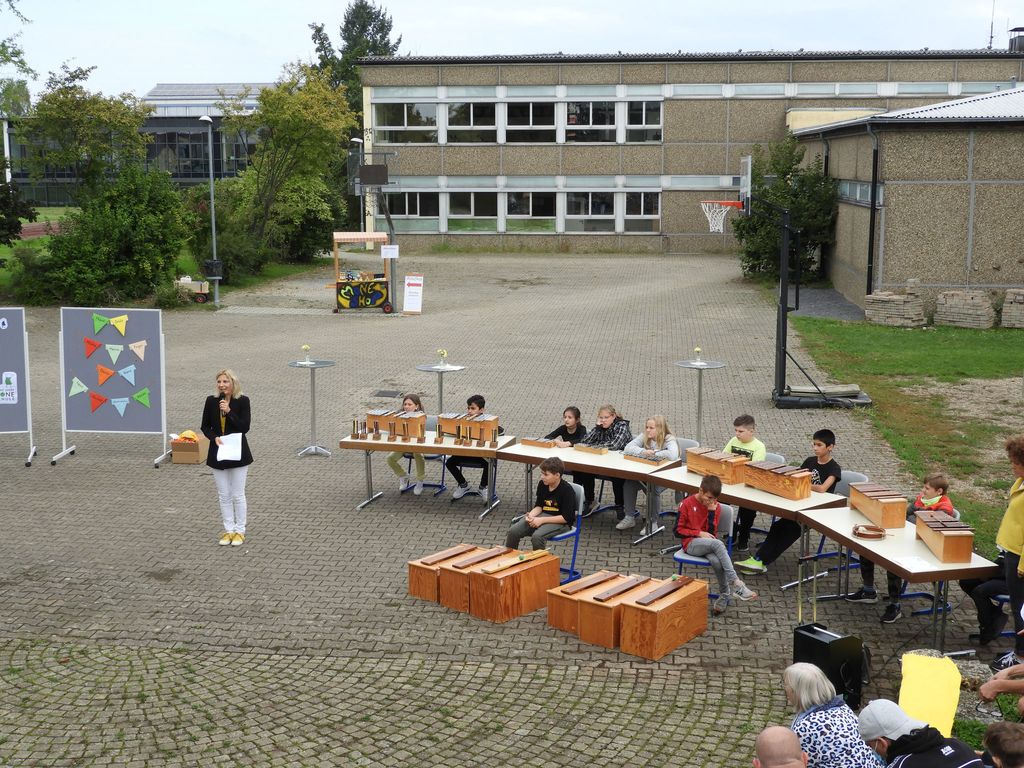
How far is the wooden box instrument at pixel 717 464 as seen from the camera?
35.8 ft

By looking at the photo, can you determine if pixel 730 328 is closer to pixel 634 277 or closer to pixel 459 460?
pixel 634 277

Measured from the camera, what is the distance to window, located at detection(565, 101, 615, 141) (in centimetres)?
4994

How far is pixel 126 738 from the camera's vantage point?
7.32 meters

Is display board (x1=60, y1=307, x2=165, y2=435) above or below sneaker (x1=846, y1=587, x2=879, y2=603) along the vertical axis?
above

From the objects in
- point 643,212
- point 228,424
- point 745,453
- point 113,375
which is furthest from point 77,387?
point 643,212

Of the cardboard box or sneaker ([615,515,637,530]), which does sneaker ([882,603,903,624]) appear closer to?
sneaker ([615,515,637,530])

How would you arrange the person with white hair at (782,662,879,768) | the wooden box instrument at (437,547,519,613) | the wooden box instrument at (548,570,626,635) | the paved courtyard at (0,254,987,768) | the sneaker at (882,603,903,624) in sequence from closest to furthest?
the person with white hair at (782,662,879,768), the paved courtyard at (0,254,987,768), the wooden box instrument at (548,570,626,635), the sneaker at (882,603,903,624), the wooden box instrument at (437,547,519,613)

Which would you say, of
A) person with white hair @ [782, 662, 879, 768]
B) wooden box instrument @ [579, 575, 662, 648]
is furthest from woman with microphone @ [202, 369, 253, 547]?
person with white hair @ [782, 662, 879, 768]

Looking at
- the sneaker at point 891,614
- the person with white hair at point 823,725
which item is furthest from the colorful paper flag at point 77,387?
the person with white hair at point 823,725

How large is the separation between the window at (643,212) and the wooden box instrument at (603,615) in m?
42.7

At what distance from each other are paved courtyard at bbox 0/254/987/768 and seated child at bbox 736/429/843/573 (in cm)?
20

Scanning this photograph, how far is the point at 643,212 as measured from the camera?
1986 inches

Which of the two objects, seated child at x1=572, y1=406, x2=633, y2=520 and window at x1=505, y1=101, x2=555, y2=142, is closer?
seated child at x1=572, y1=406, x2=633, y2=520

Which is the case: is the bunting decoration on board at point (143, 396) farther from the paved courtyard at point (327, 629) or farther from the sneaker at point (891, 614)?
the sneaker at point (891, 614)
